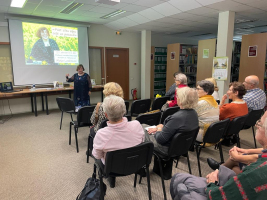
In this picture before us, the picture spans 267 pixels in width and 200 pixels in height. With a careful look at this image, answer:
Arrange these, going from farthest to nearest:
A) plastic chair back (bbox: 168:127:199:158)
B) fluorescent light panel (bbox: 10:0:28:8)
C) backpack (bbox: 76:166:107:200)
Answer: fluorescent light panel (bbox: 10:0:28:8) → plastic chair back (bbox: 168:127:199:158) → backpack (bbox: 76:166:107:200)

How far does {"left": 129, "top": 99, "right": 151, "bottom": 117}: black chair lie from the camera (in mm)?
3797

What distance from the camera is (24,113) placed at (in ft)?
19.3

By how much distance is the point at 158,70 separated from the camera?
8.37 metres

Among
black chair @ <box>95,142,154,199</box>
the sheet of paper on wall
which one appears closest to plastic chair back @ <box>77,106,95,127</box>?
black chair @ <box>95,142,154,199</box>

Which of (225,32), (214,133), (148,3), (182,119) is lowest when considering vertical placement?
(214,133)

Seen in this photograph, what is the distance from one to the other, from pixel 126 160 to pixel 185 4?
4.16 m

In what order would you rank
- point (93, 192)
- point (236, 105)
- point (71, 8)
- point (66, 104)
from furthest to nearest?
point (71, 8)
point (66, 104)
point (236, 105)
point (93, 192)

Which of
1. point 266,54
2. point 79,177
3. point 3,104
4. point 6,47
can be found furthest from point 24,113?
point 266,54

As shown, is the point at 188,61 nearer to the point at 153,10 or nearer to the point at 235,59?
the point at 235,59

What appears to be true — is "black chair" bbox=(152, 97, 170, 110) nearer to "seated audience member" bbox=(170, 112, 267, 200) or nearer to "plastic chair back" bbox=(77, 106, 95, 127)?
"plastic chair back" bbox=(77, 106, 95, 127)

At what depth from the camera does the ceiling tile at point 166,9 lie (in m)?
4.78

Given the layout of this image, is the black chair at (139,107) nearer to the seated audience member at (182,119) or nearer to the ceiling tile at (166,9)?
the seated audience member at (182,119)

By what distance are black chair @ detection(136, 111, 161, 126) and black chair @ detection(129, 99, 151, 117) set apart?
3.29 feet

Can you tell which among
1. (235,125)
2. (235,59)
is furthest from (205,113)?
(235,59)
